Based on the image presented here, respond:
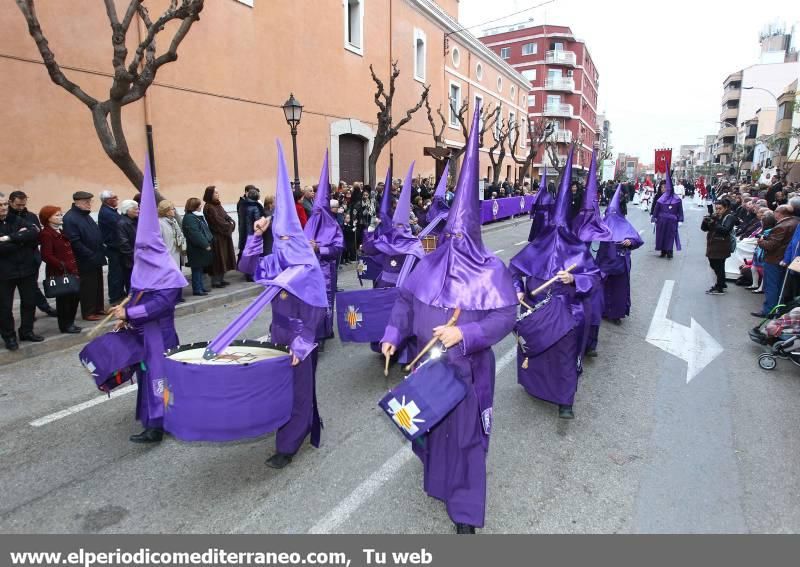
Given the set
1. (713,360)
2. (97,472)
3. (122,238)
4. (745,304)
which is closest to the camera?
(97,472)

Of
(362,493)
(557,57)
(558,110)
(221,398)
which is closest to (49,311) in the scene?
(221,398)

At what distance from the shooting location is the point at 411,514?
11.5ft

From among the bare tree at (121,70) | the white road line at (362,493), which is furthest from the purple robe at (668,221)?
the white road line at (362,493)

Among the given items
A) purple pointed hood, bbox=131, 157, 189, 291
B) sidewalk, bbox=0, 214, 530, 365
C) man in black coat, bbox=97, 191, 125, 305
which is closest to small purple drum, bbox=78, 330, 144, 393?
purple pointed hood, bbox=131, 157, 189, 291

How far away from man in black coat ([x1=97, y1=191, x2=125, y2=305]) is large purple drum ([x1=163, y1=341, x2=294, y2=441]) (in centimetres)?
583

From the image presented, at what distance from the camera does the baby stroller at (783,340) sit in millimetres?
6051

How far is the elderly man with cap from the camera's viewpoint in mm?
7391

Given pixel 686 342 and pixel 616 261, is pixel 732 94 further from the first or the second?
pixel 686 342

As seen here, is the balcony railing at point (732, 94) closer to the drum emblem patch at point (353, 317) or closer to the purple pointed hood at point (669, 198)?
the purple pointed hood at point (669, 198)

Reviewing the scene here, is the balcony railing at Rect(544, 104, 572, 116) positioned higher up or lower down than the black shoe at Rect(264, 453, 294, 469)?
higher up

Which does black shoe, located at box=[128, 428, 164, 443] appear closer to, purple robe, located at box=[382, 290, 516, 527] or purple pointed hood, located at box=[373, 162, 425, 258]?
purple robe, located at box=[382, 290, 516, 527]
